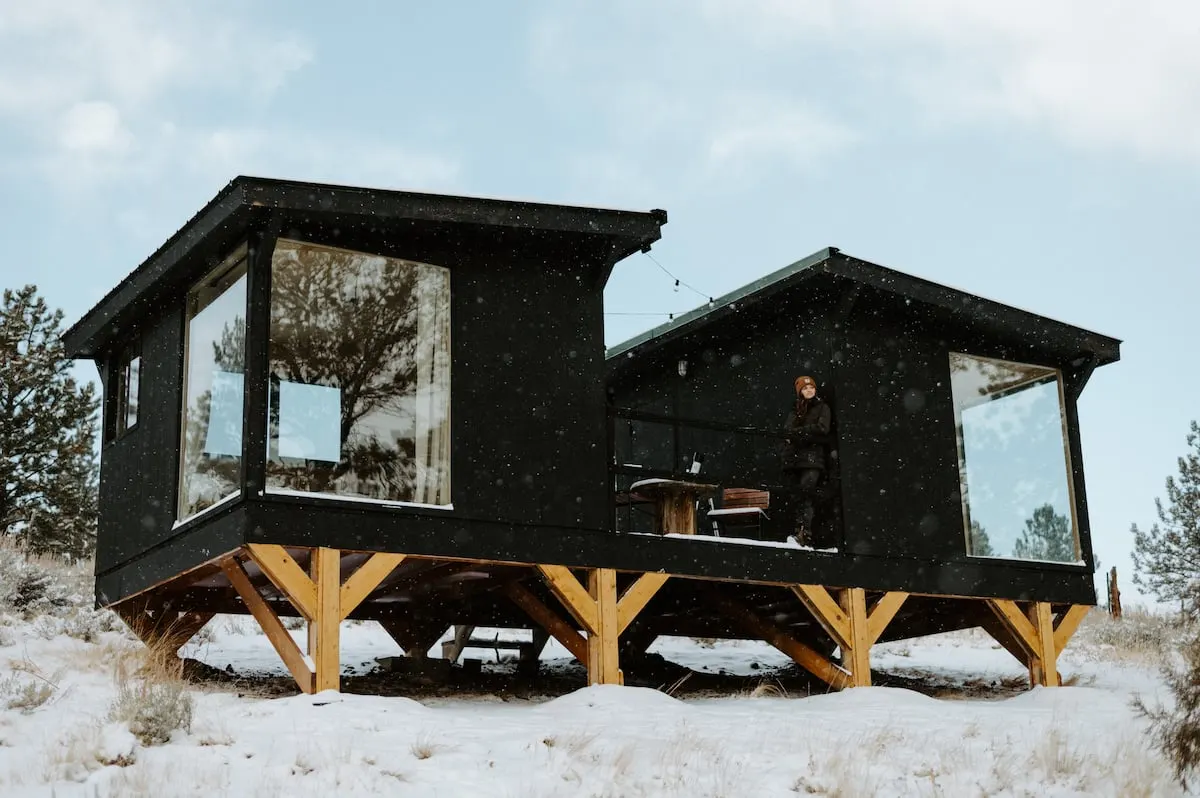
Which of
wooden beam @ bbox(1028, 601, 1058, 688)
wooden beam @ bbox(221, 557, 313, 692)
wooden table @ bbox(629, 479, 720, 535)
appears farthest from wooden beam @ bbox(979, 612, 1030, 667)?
wooden beam @ bbox(221, 557, 313, 692)

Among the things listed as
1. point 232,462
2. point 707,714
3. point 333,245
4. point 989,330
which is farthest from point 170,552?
point 989,330

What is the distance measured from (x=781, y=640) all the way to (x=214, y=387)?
6001 millimetres

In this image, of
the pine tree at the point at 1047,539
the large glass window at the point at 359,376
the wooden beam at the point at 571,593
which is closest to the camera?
the wooden beam at the point at 571,593

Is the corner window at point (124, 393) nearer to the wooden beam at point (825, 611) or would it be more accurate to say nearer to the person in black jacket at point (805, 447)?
the person in black jacket at point (805, 447)

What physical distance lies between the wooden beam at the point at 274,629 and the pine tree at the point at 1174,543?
24.5m

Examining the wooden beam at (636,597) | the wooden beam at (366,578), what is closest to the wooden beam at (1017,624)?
the wooden beam at (636,597)

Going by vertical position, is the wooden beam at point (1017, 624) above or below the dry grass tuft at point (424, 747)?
above

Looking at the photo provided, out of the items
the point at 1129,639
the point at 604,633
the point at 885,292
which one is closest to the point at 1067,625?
the point at 885,292

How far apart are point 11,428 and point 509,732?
17.8 meters

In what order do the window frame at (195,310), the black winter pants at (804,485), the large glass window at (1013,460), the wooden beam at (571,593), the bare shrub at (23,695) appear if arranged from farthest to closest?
the large glass window at (1013,460)
the black winter pants at (804,485)
the wooden beam at (571,593)
the window frame at (195,310)
the bare shrub at (23,695)

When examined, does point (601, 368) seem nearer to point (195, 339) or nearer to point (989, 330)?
point (195, 339)

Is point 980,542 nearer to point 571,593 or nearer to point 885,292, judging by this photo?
point 885,292

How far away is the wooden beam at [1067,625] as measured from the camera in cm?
1428

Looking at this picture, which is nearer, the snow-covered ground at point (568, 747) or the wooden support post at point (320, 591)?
the snow-covered ground at point (568, 747)
